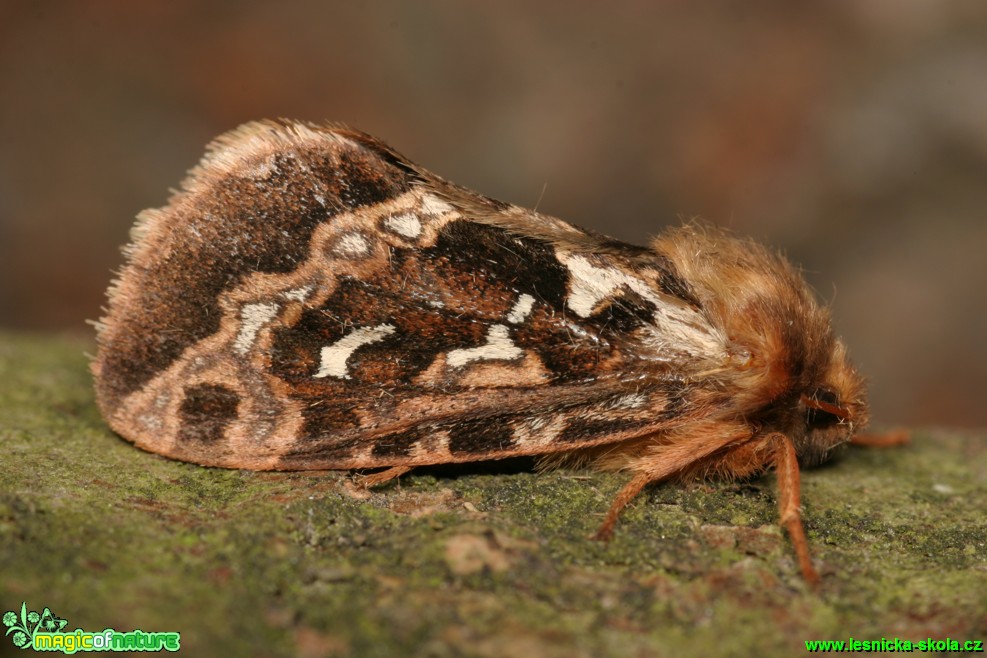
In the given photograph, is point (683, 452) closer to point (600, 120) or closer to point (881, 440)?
point (881, 440)

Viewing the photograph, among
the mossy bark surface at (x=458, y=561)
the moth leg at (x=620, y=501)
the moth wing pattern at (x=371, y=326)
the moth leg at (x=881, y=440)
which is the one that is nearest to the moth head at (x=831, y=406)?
the mossy bark surface at (x=458, y=561)

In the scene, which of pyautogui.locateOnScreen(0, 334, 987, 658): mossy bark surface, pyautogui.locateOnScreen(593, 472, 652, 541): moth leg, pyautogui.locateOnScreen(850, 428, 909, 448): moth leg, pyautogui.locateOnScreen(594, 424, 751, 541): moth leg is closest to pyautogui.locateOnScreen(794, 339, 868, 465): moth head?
pyautogui.locateOnScreen(0, 334, 987, 658): mossy bark surface

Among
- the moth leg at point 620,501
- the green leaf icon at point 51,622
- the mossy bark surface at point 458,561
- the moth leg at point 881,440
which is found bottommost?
the green leaf icon at point 51,622

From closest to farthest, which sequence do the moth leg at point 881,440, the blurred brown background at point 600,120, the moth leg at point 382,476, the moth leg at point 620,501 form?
the moth leg at point 620,501, the moth leg at point 382,476, the moth leg at point 881,440, the blurred brown background at point 600,120

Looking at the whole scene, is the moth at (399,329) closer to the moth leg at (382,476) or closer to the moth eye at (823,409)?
the moth leg at (382,476)

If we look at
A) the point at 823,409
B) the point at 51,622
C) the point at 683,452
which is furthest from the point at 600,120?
the point at 51,622

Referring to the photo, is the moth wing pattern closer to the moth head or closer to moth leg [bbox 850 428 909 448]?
the moth head
